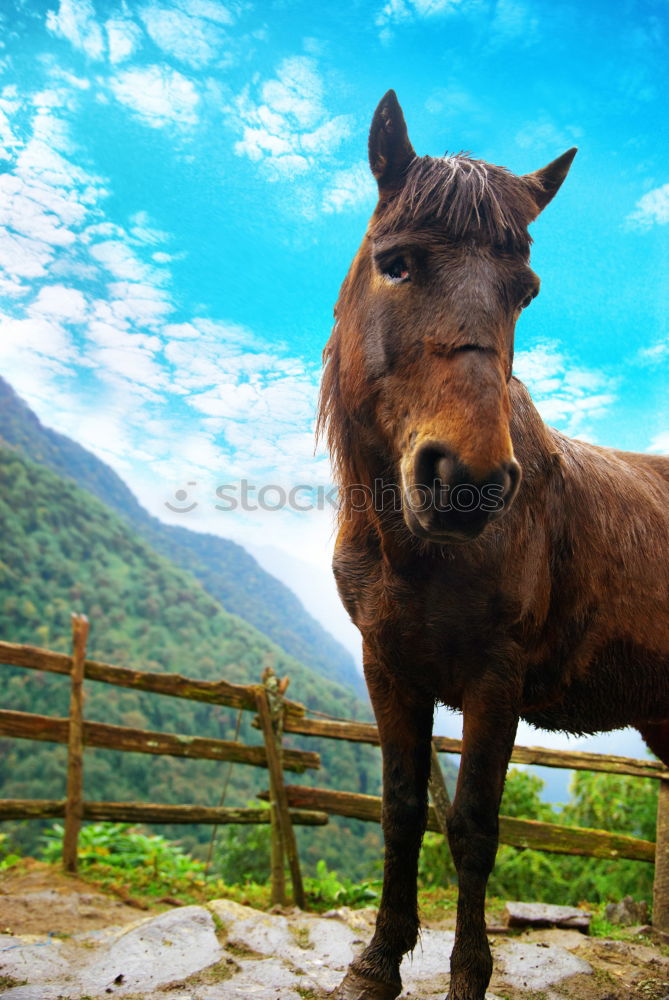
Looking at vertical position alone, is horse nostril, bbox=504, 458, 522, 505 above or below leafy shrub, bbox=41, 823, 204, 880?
above

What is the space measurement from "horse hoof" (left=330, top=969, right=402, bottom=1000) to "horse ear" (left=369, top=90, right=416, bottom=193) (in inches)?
106

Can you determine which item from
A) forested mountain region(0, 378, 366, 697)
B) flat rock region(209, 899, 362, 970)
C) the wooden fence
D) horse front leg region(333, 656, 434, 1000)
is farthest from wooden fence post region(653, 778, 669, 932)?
forested mountain region(0, 378, 366, 697)

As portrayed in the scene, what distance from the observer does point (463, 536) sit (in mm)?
1560

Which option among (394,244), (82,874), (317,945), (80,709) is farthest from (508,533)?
(82,874)

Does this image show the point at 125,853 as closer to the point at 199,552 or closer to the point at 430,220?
the point at 430,220

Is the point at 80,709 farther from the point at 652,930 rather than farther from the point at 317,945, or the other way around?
the point at 652,930

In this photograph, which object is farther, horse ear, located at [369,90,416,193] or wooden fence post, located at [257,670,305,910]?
wooden fence post, located at [257,670,305,910]

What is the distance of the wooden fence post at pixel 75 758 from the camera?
5.16 meters

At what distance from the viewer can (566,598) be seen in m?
2.22

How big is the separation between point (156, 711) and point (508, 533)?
32.5 meters

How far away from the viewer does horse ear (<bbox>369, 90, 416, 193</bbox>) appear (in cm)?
193

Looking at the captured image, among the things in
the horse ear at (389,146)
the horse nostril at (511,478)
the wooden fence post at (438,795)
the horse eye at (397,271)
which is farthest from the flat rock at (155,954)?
the horse ear at (389,146)

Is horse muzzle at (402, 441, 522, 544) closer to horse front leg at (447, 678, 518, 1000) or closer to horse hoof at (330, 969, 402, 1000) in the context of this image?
horse front leg at (447, 678, 518, 1000)

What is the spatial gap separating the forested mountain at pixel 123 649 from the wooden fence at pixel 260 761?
1624 cm
